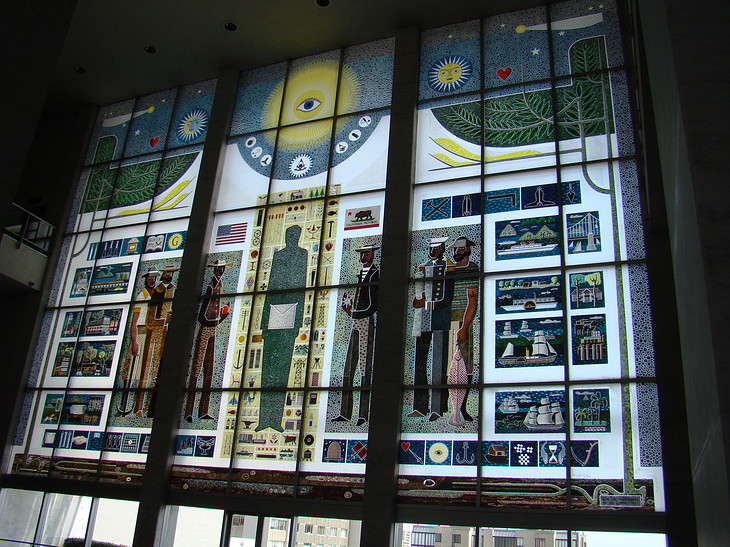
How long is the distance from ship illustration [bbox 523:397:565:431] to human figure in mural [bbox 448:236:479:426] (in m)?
1.07

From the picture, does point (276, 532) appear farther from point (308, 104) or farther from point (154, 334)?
point (308, 104)

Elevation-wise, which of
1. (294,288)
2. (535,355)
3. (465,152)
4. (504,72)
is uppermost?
(504,72)

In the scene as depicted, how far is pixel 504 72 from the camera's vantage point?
14.0m

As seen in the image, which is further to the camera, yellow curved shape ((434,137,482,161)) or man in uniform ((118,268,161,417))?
man in uniform ((118,268,161,417))

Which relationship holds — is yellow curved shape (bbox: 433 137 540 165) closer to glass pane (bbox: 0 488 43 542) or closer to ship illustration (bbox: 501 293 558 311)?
ship illustration (bbox: 501 293 558 311)

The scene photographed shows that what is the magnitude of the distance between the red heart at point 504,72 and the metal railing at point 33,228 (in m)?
12.8

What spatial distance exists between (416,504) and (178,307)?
733cm

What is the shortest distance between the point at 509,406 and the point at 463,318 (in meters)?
1.93

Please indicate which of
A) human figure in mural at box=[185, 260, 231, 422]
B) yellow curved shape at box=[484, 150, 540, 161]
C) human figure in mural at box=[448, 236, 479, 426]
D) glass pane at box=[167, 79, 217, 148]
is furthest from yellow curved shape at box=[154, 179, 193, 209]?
yellow curved shape at box=[484, 150, 540, 161]

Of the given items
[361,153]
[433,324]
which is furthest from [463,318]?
[361,153]

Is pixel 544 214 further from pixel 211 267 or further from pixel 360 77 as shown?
pixel 211 267

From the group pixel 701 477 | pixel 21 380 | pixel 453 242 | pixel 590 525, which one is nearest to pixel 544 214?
pixel 453 242

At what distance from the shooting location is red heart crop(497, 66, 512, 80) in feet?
45.6

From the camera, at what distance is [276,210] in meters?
15.1
